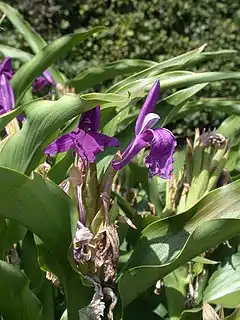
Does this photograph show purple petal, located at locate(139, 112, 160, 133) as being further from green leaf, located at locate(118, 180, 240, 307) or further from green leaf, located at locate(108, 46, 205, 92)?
green leaf, located at locate(108, 46, 205, 92)

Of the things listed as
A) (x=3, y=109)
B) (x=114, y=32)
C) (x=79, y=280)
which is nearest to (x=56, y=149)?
(x=79, y=280)

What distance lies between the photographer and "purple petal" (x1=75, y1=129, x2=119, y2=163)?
0.99 m

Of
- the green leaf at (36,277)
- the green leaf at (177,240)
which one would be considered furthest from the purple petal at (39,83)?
the green leaf at (177,240)

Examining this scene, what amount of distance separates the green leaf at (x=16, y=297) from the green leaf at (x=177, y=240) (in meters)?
0.15

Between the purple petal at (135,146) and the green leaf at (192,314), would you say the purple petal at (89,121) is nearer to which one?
the purple petal at (135,146)

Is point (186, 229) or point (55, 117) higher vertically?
point (55, 117)

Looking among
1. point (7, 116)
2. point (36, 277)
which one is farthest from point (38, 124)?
point (36, 277)

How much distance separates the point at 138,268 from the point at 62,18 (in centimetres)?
392

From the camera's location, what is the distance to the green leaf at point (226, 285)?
4.14ft

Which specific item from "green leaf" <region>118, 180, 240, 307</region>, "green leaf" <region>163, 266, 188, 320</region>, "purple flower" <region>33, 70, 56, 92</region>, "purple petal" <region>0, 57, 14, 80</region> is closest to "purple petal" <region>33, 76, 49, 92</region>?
"purple flower" <region>33, 70, 56, 92</region>

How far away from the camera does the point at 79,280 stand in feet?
3.45

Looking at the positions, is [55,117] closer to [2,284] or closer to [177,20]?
[2,284]

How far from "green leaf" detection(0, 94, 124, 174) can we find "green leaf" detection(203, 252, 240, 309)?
1.51 ft

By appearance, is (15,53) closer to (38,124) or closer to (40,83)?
(40,83)
